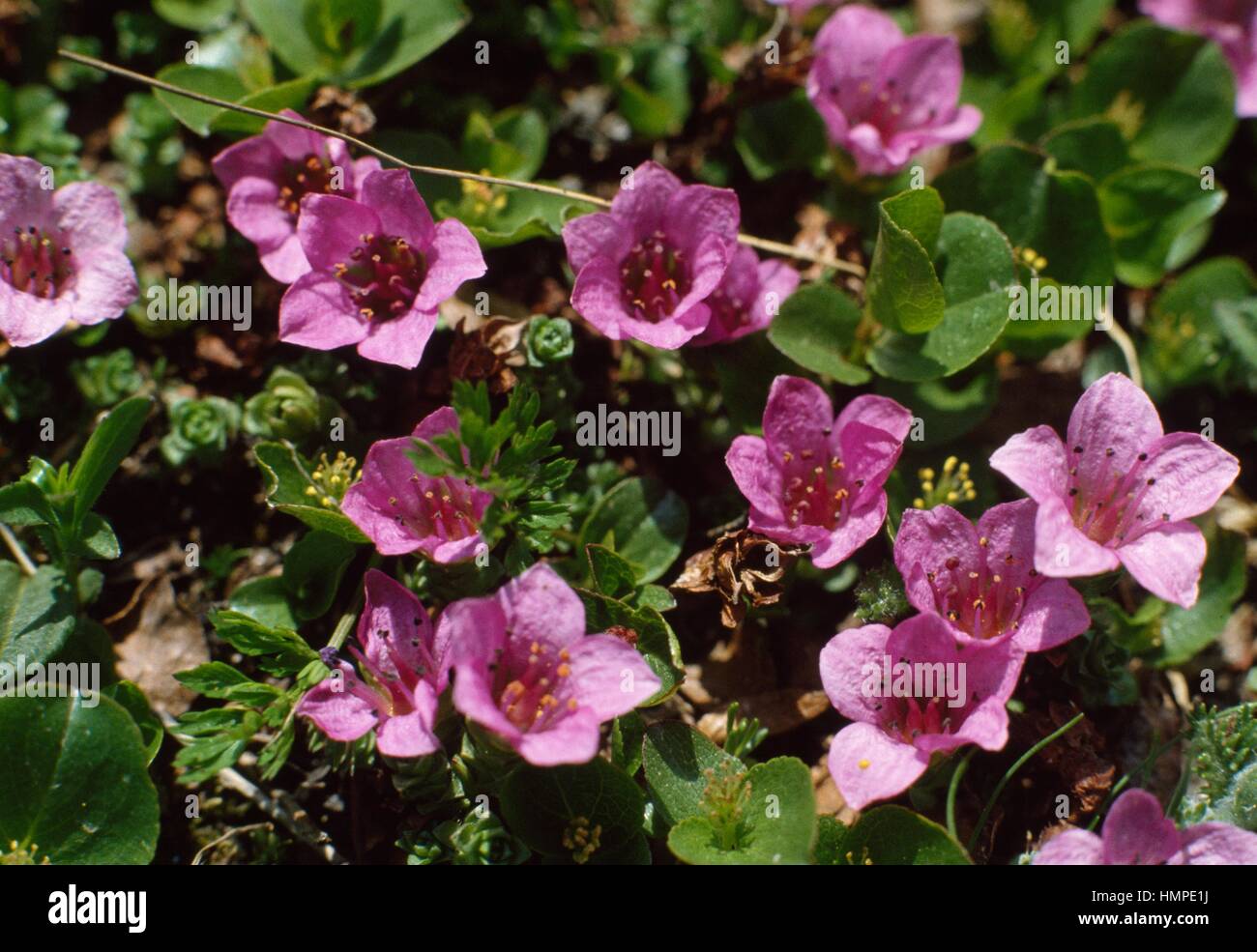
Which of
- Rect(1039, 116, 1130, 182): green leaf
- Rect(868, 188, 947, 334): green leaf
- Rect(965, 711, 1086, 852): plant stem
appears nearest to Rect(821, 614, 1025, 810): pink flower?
Rect(965, 711, 1086, 852): plant stem

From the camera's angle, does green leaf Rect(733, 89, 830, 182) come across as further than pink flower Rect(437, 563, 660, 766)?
Yes

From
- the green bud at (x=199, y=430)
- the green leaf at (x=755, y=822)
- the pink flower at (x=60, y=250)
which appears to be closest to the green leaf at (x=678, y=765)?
the green leaf at (x=755, y=822)

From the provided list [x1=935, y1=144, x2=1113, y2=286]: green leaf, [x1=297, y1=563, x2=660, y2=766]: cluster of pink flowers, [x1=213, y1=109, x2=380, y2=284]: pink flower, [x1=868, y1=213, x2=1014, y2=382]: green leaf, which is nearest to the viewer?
[x1=297, y1=563, x2=660, y2=766]: cluster of pink flowers

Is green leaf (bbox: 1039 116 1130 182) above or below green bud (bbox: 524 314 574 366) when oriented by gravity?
above

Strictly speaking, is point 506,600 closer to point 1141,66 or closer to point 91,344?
point 91,344

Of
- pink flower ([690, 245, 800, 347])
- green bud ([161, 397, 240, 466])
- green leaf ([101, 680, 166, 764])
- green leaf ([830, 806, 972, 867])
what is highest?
pink flower ([690, 245, 800, 347])

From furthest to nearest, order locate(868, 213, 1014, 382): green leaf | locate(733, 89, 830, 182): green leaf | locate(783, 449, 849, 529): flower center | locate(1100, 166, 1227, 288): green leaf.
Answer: locate(733, 89, 830, 182): green leaf, locate(1100, 166, 1227, 288): green leaf, locate(868, 213, 1014, 382): green leaf, locate(783, 449, 849, 529): flower center

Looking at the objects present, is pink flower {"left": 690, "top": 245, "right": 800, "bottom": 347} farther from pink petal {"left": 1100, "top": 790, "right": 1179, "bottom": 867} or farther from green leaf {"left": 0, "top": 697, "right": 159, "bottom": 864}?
green leaf {"left": 0, "top": 697, "right": 159, "bottom": 864}
